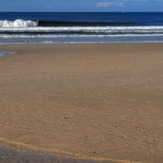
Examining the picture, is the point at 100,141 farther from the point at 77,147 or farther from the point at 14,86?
the point at 14,86

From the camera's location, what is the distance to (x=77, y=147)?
6223 millimetres

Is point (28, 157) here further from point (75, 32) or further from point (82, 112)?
point (75, 32)

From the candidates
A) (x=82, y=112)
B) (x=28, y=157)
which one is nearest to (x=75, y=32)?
(x=82, y=112)

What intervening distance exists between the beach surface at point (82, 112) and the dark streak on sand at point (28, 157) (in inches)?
0.4

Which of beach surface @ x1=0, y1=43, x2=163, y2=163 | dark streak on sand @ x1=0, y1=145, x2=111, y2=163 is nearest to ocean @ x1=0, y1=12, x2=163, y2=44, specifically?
beach surface @ x1=0, y1=43, x2=163, y2=163

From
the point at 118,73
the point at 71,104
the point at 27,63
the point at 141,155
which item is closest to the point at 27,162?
the point at 141,155

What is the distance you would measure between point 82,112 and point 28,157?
240 centimetres

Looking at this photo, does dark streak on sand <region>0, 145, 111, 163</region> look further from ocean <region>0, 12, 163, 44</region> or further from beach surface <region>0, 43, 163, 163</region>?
ocean <region>0, 12, 163, 44</region>

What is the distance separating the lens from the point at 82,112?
26.8ft

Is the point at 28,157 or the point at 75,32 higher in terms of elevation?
the point at 75,32

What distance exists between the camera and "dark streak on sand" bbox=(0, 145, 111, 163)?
18.7 ft

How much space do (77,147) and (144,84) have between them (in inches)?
183

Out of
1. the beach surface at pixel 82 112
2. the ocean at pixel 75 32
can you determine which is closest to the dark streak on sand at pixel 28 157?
the beach surface at pixel 82 112

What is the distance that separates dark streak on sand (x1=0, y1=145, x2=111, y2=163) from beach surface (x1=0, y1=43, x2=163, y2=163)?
11 mm
